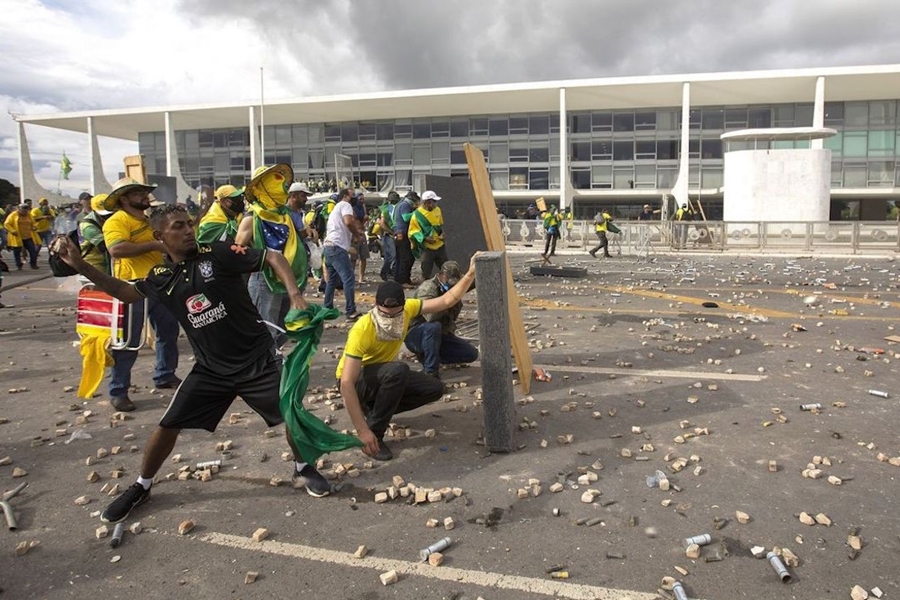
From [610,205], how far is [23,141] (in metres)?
45.9

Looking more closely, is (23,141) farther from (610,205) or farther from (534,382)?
(534,382)

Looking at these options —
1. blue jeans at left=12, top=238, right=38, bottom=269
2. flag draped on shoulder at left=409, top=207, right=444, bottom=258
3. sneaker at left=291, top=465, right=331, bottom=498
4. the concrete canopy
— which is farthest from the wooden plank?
the concrete canopy

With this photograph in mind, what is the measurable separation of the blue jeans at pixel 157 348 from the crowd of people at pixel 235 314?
10mm

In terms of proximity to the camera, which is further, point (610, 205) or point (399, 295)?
point (610, 205)

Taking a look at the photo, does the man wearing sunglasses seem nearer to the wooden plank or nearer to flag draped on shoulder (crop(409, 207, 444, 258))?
the wooden plank

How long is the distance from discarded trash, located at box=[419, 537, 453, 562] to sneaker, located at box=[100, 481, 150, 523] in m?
1.71

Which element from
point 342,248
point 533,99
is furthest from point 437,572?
point 533,99

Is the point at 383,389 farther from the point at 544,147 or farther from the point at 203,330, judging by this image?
the point at 544,147

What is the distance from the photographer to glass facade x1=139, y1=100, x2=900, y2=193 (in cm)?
4178

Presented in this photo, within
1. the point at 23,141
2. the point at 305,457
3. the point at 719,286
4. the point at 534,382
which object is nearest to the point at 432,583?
the point at 305,457

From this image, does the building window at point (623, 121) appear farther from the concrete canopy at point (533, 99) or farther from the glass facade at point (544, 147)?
the concrete canopy at point (533, 99)

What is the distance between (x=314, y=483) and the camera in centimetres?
378

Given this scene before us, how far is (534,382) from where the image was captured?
6.05 metres

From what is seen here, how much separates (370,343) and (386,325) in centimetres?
16
